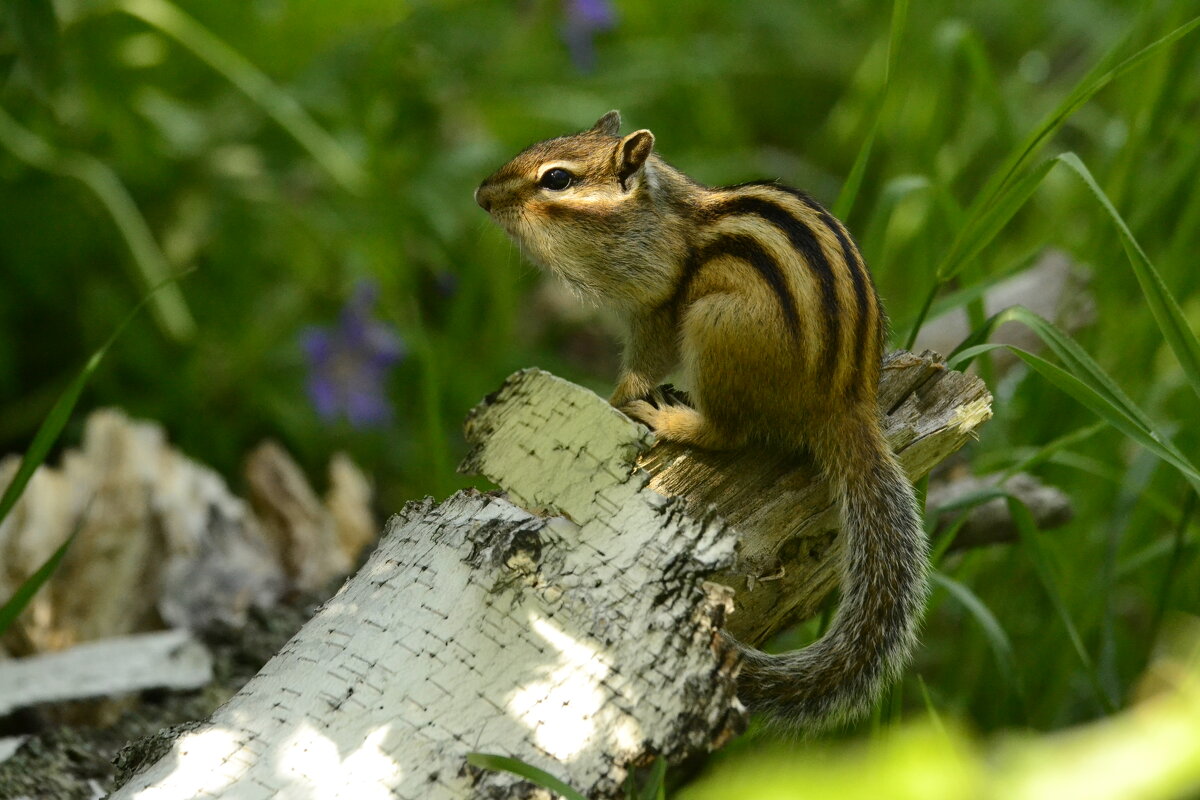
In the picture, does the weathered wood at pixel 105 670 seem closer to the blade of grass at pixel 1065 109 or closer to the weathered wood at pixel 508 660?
the weathered wood at pixel 508 660

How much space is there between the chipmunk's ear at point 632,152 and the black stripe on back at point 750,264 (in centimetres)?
30

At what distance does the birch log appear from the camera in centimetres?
175

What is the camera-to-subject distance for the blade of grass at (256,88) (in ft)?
12.8

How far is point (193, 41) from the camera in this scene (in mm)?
3916

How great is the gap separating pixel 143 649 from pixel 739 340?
A: 1728 mm

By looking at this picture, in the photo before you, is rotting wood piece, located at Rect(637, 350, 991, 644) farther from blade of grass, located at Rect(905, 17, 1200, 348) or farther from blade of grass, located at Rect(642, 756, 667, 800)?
blade of grass, located at Rect(642, 756, 667, 800)

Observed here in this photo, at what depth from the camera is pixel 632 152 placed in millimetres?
2824

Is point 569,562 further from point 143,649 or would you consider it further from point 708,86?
point 708,86

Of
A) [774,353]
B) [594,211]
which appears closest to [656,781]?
[774,353]

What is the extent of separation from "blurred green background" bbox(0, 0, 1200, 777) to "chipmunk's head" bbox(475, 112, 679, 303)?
0.96ft

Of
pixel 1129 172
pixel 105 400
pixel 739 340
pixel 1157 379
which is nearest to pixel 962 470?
pixel 1157 379

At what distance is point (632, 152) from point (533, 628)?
136cm

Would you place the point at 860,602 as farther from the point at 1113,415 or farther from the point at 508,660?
the point at 508,660

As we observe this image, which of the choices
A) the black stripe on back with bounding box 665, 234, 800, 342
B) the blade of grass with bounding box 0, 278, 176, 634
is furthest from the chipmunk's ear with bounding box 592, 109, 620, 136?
the blade of grass with bounding box 0, 278, 176, 634
